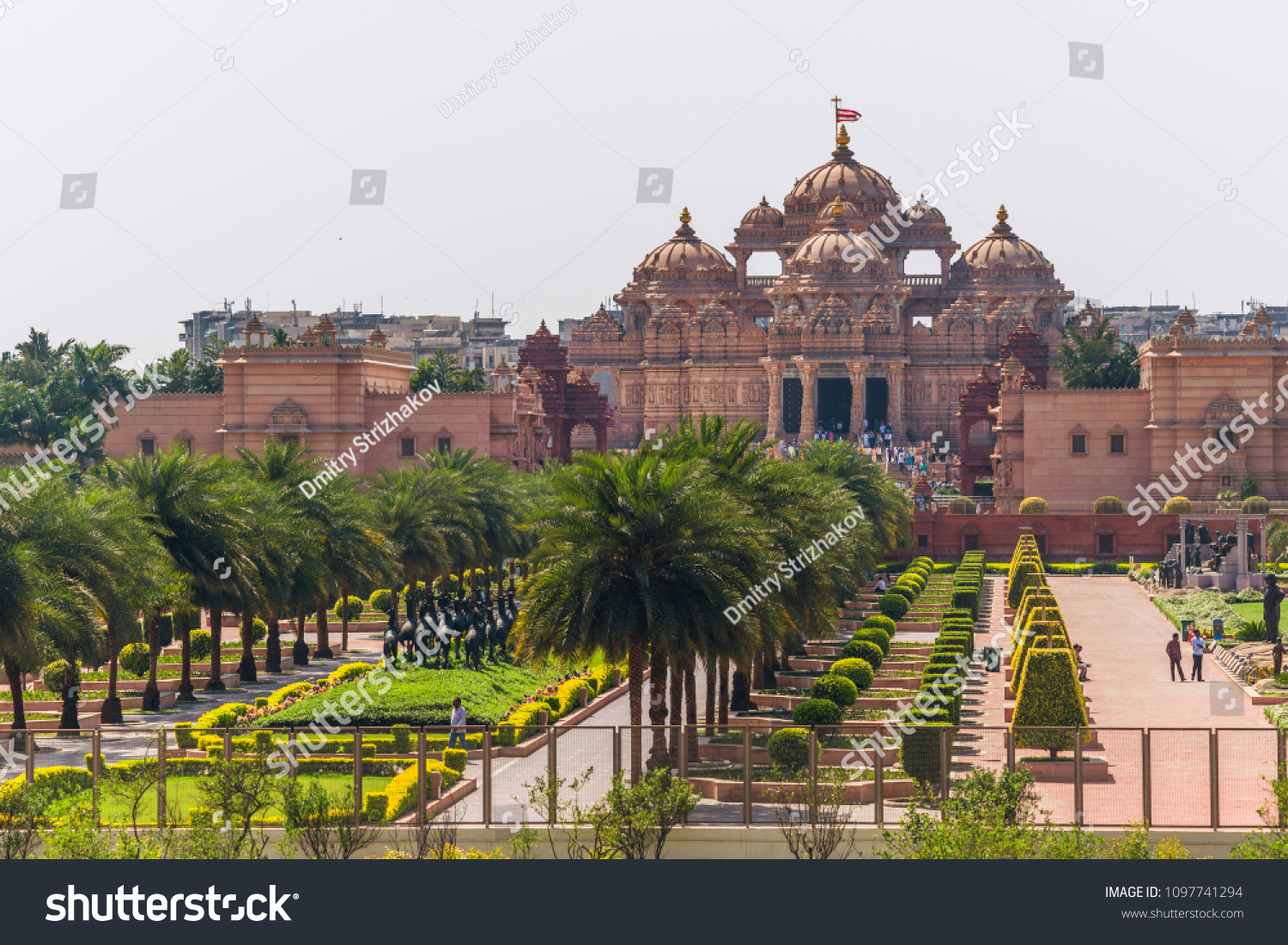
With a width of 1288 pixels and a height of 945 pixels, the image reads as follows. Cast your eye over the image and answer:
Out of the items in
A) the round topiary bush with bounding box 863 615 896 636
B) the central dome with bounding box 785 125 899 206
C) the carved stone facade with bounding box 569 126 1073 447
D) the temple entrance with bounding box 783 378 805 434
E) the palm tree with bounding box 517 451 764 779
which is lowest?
the round topiary bush with bounding box 863 615 896 636

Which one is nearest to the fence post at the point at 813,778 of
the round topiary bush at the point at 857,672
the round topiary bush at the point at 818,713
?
the round topiary bush at the point at 818,713

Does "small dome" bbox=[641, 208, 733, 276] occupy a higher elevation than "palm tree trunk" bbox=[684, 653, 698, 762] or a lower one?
higher

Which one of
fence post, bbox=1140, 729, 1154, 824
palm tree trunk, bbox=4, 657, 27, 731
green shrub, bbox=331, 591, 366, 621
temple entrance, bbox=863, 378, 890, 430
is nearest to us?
fence post, bbox=1140, 729, 1154, 824

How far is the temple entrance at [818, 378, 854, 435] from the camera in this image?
132 m

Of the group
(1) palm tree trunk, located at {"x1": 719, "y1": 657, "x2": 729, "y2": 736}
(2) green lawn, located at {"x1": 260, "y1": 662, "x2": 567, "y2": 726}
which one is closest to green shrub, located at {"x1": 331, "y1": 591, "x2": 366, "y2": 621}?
(2) green lawn, located at {"x1": 260, "y1": 662, "x2": 567, "y2": 726}

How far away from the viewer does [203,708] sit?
41.7 m

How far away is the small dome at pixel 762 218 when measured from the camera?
5822 inches

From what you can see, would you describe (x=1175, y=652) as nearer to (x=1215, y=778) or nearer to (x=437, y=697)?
(x=437, y=697)

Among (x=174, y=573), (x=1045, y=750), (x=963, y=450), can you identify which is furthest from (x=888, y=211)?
(x=1045, y=750)

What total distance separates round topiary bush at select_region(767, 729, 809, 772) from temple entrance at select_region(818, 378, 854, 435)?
104m

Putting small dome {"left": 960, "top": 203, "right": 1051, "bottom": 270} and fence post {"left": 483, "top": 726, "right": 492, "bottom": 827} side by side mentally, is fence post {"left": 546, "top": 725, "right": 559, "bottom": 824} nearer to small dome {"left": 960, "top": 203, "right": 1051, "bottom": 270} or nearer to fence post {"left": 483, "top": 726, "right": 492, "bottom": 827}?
fence post {"left": 483, "top": 726, "right": 492, "bottom": 827}

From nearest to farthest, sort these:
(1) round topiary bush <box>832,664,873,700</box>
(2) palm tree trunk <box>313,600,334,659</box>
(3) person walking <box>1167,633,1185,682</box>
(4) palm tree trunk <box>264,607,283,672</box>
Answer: (1) round topiary bush <box>832,664,873,700</box>, (3) person walking <box>1167,633,1185,682</box>, (4) palm tree trunk <box>264,607,283,672</box>, (2) palm tree trunk <box>313,600,334,659</box>
